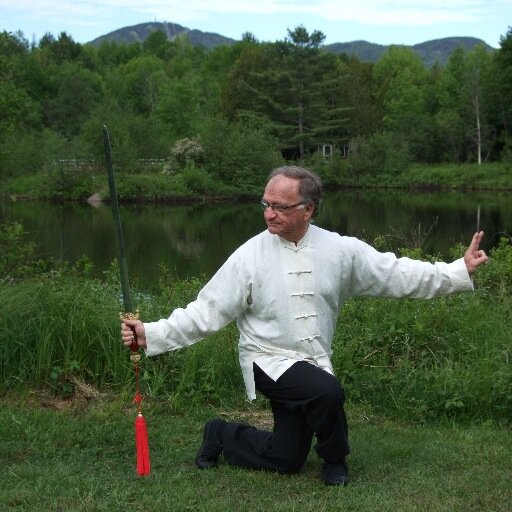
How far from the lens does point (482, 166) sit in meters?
57.9

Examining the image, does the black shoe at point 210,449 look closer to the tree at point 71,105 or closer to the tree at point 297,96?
the tree at point 297,96

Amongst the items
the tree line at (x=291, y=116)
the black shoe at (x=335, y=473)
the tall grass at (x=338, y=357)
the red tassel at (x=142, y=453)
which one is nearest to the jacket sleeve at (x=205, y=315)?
the red tassel at (x=142, y=453)

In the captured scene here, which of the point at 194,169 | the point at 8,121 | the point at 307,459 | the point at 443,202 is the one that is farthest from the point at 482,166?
the point at 307,459

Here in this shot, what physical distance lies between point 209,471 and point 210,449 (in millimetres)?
159

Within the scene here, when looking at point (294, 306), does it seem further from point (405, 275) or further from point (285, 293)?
point (405, 275)

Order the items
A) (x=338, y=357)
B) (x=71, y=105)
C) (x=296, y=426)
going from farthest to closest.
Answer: (x=71, y=105)
(x=338, y=357)
(x=296, y=426)

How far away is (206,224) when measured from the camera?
3550 cm

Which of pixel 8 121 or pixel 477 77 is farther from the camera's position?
pixel 477 77

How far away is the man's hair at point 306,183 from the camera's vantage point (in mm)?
4082

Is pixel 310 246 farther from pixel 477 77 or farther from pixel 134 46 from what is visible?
pixel 134 46

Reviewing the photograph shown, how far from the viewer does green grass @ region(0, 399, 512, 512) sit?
12.4 feet

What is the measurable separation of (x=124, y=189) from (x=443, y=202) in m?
17.2

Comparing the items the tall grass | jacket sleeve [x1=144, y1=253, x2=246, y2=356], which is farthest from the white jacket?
the tall grass

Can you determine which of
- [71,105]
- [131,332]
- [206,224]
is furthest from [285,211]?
[71,105]
